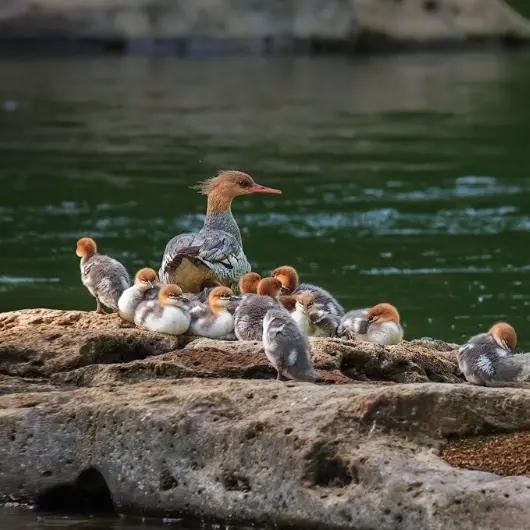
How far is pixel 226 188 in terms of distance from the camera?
12148mm

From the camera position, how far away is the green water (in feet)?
49.7

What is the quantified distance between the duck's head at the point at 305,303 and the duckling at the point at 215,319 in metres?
0.42

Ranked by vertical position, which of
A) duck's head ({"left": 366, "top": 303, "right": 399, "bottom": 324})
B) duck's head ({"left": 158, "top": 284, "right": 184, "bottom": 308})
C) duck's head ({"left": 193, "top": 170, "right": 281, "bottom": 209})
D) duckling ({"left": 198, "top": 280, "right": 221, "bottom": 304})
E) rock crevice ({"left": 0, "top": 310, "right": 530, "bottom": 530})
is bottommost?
rock crevice ({"left": 0, "top": 310, "right": 530, "bottom": 530})

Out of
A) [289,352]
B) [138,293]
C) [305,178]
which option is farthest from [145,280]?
[305,178]

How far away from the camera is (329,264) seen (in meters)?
15.9

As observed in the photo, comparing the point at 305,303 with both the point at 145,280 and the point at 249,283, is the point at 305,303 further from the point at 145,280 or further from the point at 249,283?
the point at 145,280

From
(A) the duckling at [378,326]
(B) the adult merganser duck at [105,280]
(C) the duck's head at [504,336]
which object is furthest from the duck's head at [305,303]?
(B) the adult merganser duck at [105,280]

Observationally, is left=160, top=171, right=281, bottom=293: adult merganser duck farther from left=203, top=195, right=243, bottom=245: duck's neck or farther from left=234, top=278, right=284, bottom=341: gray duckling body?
left=234, top=278, right=284, bottom=341: gray duckling body

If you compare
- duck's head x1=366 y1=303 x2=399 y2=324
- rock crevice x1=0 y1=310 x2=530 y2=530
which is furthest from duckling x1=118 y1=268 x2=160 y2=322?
duck's head x1=366 y1=303 x2=399 y2=324

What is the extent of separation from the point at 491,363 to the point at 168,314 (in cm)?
192

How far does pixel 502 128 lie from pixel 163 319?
18.8 m

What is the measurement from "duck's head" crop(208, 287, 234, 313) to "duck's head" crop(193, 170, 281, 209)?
2974mm

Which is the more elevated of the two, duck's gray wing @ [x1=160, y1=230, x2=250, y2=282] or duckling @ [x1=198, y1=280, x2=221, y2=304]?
duck's gray wing @ [x1=160, y1=230, x2=250, y2=282]

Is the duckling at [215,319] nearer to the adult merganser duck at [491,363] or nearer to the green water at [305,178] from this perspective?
the adult merganser duck at [491,363]
